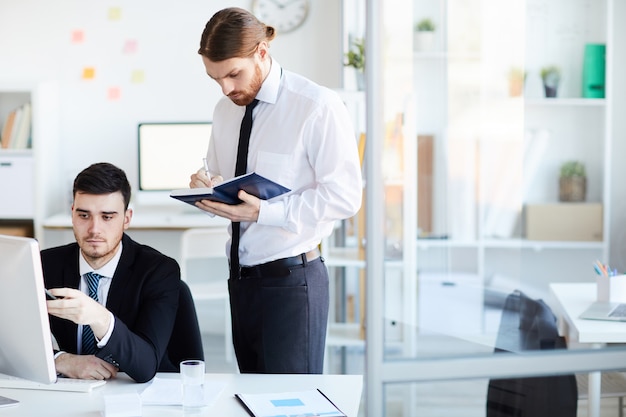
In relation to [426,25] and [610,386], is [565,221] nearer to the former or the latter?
[610,386]

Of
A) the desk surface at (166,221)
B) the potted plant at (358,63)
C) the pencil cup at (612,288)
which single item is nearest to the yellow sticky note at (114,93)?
the desk surface at (166,221)

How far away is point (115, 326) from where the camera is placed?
6.30ft

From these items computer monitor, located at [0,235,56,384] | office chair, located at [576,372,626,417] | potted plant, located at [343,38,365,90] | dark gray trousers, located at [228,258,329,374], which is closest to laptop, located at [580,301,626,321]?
office chair, located at [576,372,626,417]

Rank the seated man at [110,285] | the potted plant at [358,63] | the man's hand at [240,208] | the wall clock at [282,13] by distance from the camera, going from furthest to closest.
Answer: the wall clock at [282,13] < the potted plant at [358,63] < the man's hand at [240,208] < the seated man at [110,285]

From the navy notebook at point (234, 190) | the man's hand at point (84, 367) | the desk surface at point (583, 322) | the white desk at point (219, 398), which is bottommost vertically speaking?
the white desk at point (219, 398)

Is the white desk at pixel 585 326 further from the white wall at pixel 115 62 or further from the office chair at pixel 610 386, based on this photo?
the white wall at pixel 115 62

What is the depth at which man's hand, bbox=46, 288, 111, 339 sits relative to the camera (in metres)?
1.80

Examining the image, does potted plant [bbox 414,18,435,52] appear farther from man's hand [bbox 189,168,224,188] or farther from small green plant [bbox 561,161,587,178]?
man's hand [bbox 189,168,224,188]

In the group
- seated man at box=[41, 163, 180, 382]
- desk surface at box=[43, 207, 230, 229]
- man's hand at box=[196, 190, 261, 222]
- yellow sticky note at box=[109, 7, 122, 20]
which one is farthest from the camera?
yellow sticky note at box=[109, 7, 122, 20]

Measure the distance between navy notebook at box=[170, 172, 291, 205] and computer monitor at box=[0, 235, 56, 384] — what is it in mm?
512

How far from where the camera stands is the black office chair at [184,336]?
2215mm

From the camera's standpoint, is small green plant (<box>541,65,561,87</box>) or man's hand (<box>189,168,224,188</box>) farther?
man's hand (<box>189,168,224,188</box>)

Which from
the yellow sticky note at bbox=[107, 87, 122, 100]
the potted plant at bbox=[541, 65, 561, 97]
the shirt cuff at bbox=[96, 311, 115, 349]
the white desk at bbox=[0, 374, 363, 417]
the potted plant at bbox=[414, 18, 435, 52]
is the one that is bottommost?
the white desk at bbox=[0, 374, 363, 417]

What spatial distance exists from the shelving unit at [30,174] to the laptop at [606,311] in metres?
3.73
